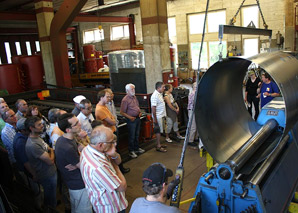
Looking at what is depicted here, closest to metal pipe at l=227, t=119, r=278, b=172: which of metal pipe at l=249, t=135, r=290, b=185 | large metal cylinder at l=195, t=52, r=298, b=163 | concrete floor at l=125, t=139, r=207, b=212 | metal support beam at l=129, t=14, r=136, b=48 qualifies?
metal pipe at l=249, t=135, r=290, b=185

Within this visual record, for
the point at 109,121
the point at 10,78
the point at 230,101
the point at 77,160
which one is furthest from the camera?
the point at 10,78

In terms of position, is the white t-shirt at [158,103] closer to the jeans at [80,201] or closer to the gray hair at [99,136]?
the jeans at [80,201]

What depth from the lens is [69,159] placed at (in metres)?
2.83

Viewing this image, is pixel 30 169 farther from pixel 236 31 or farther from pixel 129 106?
pixel 236 31

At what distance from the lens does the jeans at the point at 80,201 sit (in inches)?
116

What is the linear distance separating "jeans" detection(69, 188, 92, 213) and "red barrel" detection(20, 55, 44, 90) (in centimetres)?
1036

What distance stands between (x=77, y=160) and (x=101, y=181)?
0.73m

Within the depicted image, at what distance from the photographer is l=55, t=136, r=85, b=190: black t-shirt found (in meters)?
2.82

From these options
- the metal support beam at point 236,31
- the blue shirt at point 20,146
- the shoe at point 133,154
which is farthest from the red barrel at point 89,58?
the metal support beam at point 236,31

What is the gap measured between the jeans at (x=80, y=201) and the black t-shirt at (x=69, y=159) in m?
0.06

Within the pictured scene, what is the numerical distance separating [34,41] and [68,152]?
2021cm

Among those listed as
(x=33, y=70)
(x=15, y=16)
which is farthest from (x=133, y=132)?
(x=15, y=16)

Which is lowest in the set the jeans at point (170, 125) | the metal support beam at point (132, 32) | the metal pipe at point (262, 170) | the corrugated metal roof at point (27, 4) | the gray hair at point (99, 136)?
the jeans at point (170, 125)

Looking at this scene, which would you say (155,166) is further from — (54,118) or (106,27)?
(106,27)
